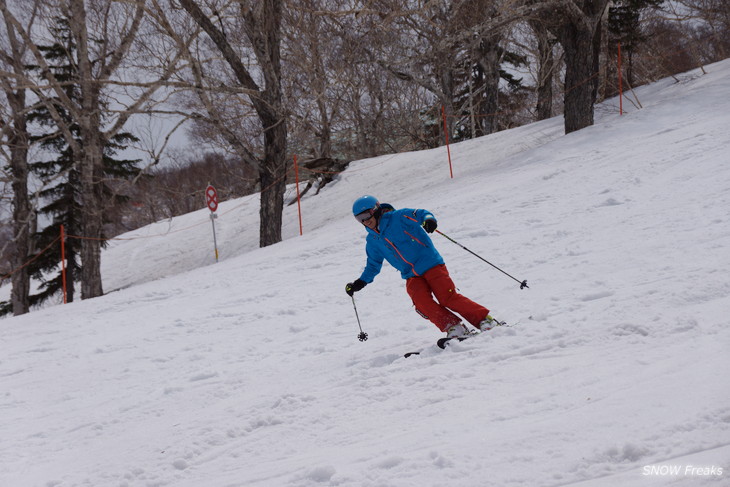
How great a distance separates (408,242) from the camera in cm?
459

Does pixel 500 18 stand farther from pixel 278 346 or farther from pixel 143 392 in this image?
pixel 143 392

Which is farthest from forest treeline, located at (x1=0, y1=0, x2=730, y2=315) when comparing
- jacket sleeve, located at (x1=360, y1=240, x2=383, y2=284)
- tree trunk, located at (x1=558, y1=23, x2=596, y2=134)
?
jacket sleeve, located at (x1=360, y1=240, x2=383, y2=284)

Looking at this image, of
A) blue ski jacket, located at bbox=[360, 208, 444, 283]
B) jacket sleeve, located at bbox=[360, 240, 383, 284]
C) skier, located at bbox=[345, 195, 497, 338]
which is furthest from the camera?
jacket sleeve, located at bbox=[360, 240, 383, 284]

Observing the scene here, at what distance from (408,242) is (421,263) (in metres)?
0.21

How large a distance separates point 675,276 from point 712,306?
85 cm

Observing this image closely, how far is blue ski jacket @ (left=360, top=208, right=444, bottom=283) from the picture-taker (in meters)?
4.58

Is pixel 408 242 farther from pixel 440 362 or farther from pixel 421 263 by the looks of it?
pixel 440 362

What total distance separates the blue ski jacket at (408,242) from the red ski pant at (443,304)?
0.32ft

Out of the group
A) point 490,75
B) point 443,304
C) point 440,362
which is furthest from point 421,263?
point 490,75

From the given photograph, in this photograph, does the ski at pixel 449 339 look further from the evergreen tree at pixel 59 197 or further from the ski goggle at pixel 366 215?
the evergreen tree at pixel 59 197

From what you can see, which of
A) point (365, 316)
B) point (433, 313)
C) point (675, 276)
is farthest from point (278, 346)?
point (675, 276)

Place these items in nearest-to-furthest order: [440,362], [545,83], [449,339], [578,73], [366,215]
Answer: [440,362] < [449,339] < [366,215] < [578,73] < [545,83]

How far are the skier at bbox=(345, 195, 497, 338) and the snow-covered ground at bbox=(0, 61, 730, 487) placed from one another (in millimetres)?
347

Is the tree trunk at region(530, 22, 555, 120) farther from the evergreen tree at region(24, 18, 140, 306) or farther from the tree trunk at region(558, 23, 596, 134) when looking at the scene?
the evergreen tree at region(24, 18, 140, 306)
